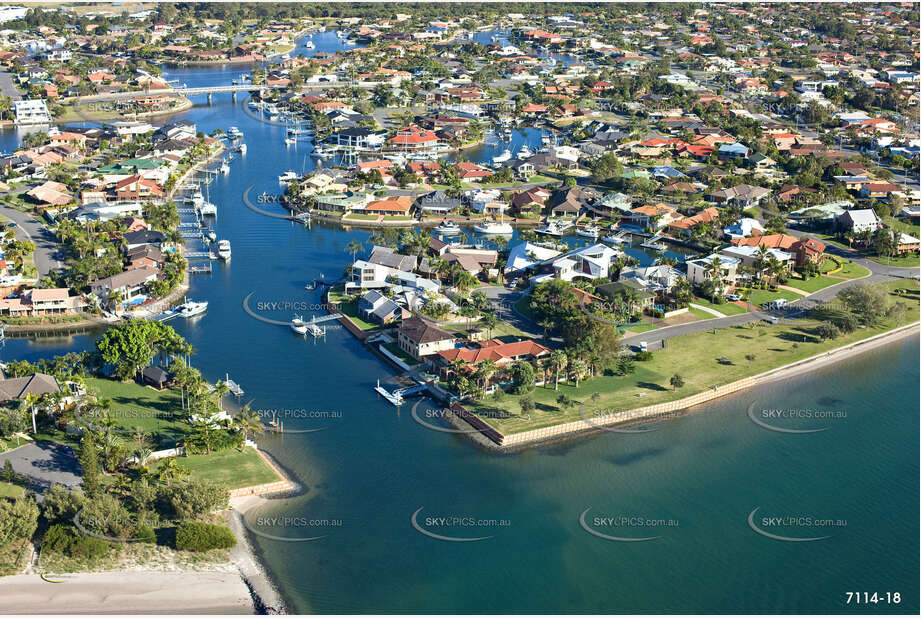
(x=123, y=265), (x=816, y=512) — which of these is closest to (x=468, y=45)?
(x=123, y=265)

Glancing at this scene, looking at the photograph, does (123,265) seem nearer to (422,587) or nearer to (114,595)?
(114,595)

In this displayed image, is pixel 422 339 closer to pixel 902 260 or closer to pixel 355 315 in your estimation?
pixel 355 315

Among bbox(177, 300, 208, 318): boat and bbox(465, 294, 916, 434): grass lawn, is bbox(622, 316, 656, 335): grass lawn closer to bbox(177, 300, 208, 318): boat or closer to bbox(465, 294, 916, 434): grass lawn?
bbox(465, 294, 916, 434): grass lawn

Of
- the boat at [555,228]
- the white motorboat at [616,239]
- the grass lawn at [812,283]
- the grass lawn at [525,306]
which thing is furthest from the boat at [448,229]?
the grass lawn at [812,283]

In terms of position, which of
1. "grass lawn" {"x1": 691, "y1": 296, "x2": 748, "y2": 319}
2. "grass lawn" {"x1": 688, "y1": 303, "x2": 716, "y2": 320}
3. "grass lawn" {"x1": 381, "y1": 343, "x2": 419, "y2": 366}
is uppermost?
"grass lawn" {"x1": 688, "y1": 303, "x2": 716, "y2": 320}

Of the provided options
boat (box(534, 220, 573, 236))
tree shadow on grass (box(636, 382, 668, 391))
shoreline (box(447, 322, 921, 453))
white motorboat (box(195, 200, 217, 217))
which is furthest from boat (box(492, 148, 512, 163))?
tree shadow on grass (box(636, 382, 668, 391))

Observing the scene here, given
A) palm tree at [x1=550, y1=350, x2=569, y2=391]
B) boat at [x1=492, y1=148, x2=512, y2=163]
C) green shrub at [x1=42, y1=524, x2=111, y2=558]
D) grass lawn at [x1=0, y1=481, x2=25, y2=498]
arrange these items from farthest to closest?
boat at [x1=492, y1=148, x2=512, y2=163], palm tree at [x1=550, y1=350, x2=569, y2=391], grass lawn at [x1=0, y1=481, x2=25, y2=498], green shrub at [x1=42, y1=524, x2=111, y2=558]
